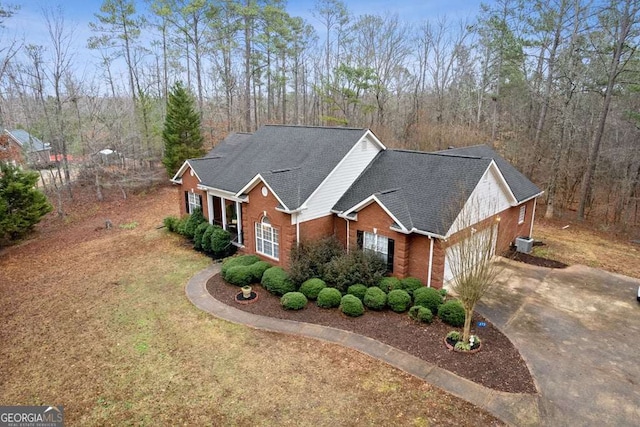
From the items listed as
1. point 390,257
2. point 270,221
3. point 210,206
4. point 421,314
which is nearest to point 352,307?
point 421,314

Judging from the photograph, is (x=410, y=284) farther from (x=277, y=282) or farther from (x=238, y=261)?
(x=238, y=261)

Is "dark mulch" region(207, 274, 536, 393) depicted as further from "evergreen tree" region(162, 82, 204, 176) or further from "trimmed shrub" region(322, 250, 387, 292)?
"evergreen tree" region(162, 82, 204, 176)

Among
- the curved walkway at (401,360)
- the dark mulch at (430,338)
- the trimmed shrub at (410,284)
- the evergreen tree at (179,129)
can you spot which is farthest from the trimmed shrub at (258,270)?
the evergreen tree at (179,129)

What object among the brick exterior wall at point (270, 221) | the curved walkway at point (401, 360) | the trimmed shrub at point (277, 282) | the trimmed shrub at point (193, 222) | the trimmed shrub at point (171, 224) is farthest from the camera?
the trimmed shrub at point (171, 224)

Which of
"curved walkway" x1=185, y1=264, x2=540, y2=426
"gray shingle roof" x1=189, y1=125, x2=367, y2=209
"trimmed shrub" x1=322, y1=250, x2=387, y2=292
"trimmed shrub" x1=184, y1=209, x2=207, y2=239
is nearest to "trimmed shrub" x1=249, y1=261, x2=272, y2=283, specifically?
"curved walkway" x1=185, y1=264, x2=540, y2=426

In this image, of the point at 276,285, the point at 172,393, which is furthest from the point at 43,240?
the point at 172,393

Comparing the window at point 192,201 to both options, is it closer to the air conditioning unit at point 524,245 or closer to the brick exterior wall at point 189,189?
the brick exterior wall at point 189,189
